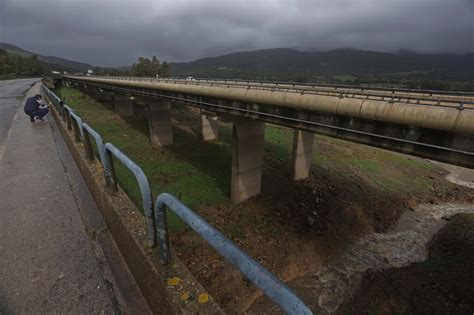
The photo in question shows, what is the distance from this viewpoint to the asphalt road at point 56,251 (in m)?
2.59

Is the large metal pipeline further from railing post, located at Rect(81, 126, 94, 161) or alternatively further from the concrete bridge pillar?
the concrete bridge pillar

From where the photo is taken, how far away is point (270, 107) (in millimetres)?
10680

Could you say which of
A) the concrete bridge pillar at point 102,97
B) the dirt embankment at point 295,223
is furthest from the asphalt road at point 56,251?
the concrete bridge pillar at point 102,97

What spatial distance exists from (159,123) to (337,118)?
60.3 feet

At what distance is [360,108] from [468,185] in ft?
68.6

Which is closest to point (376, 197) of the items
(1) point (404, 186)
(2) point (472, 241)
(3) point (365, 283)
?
(1) point (404, 186)

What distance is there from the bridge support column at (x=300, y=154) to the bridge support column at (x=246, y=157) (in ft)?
11.1

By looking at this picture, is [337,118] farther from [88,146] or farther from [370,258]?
[370,258]

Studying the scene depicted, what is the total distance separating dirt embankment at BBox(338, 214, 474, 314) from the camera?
8641 mm

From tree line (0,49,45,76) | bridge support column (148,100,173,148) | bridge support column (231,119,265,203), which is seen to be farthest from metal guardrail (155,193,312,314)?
tree line (0,49,45,76)

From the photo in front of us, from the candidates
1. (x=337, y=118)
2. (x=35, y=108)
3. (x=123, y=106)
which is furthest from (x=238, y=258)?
(x=123, y=106)

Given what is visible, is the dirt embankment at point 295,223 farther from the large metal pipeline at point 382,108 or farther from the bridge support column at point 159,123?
the bridge support column at point 159,123

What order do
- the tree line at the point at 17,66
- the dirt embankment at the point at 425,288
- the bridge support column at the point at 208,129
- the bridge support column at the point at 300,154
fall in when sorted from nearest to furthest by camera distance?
the dirt embankment at the point at 425,288, the bridge support column at the point at 300,154, the bridge support column at the point at 208,129, the tree line at the point at 17,66

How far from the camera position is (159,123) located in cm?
2283
